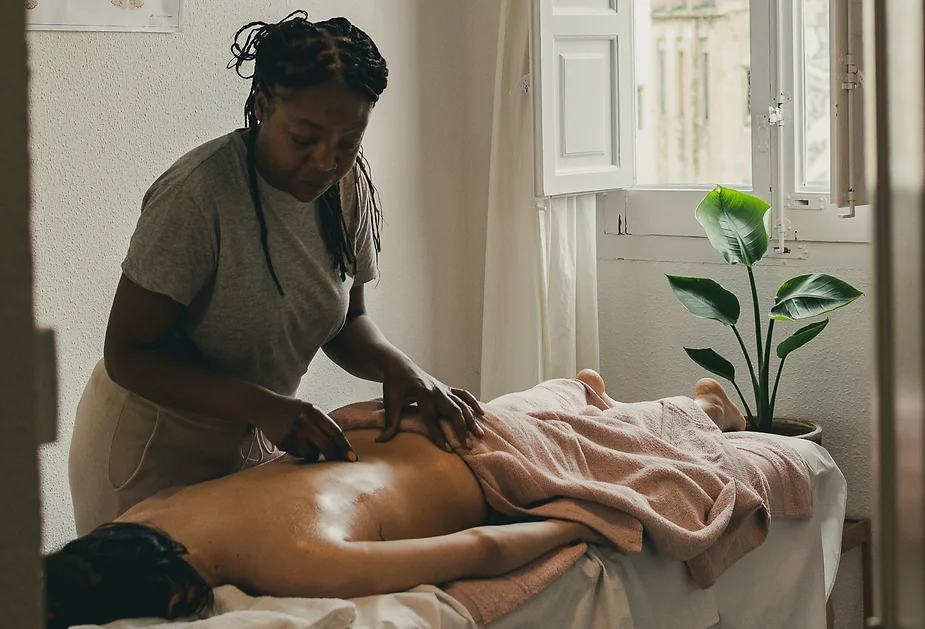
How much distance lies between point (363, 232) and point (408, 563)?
0.69m

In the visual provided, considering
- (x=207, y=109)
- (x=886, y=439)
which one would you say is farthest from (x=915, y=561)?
(x=207, y=109)

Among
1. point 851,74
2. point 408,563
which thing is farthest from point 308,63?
point 851,74

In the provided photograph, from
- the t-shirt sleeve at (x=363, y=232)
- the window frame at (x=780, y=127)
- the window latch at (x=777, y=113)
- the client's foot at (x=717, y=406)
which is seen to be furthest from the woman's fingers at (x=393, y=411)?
the window latch at (x=777, y=113)

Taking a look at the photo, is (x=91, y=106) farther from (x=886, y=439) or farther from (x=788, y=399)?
(x=886, y=439)

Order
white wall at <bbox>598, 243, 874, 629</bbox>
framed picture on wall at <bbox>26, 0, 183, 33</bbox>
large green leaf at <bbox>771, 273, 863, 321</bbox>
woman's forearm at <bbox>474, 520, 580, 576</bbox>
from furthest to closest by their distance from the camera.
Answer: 1. white wall at <bbox>598, 243, 874, 629</bbox>
2. large green leaf at <bbox>771, 273, 863, 321</bbox>
3. framed picture on wall at <bbox>26, 0, 183, 33</bbox>
4. woman's forearm at <bbox>474, 520, 580, 576</bbox>

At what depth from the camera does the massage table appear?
143 centimetres

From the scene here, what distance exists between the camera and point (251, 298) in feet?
5.87

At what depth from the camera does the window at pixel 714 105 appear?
2.97 metres

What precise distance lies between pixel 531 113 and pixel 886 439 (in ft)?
10.0

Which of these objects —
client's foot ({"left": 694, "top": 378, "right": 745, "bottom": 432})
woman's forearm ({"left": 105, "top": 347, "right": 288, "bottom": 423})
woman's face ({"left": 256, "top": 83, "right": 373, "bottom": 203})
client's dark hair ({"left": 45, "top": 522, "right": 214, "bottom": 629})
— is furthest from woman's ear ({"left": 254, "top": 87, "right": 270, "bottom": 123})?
client's foot ({"left": 694, "top": 378, "right": 745, "bottom": 432})

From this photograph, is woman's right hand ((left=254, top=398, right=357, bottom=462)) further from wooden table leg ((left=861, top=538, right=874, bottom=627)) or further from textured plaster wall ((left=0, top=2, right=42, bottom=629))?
wooden table leg ((left=861, top=538, right=874, bottom=627))

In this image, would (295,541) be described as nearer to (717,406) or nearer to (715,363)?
(717,406)

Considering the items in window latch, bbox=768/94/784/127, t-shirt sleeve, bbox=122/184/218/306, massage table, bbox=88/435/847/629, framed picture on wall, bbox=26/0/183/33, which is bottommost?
massage table, bbox=88/435/847/629

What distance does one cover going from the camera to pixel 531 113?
3.33m
